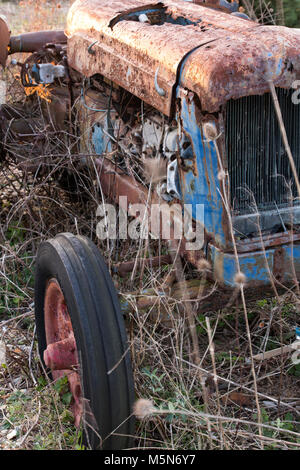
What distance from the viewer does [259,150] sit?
2.61m

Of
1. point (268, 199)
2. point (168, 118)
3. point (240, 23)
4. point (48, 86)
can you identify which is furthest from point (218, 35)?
point (48, 86)

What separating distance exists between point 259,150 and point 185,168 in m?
0.32

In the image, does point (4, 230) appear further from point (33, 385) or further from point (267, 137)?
point (267, 137)

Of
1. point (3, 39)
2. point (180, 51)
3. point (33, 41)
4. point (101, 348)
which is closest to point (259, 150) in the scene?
point (180, 51)

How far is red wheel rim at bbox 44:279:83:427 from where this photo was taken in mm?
2512

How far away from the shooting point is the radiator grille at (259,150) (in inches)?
99.7

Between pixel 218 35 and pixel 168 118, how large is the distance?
0.41 metres

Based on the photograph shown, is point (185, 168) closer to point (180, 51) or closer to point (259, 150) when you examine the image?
point (259, 150)

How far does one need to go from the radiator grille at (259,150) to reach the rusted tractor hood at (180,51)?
0.10 meters

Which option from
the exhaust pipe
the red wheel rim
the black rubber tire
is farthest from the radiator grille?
the exhaust pipe

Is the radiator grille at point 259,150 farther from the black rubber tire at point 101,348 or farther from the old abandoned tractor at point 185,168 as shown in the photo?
the black rubber tire at point 101,348

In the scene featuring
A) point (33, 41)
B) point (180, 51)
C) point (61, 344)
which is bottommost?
Answer: point (61, 344)

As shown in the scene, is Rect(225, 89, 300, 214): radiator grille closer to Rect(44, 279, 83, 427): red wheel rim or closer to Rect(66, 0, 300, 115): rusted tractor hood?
Rect(66, 0, 300, 115): rusted tractor hood

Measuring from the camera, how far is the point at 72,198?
4230mm
